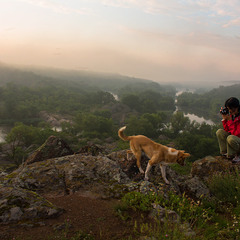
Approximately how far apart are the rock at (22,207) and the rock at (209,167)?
26.8 feet

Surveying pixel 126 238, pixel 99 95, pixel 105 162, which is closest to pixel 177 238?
pixel 126 238

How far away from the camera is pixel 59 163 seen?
8.98m

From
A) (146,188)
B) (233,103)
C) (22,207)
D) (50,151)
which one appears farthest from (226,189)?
(50,151)

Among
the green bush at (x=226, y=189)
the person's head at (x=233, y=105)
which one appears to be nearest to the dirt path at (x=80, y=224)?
the green bush at (x=226, y=189)

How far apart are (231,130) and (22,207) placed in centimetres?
864

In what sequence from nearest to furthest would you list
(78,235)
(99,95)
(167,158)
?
(78,235) → (167,158) → (99,95)

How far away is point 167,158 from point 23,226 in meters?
5.46

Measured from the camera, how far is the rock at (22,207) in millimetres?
A: 4842

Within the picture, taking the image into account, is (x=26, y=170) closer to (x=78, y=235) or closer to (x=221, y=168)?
(x=78, y=235)

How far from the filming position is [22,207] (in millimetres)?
5211

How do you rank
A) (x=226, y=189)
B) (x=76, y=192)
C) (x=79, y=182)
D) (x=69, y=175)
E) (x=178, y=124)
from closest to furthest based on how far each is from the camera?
(x=76, y=192)
(x=226, y=189)
(x=79, y=182)
(x=69, y=175)
(x=178, y=124)

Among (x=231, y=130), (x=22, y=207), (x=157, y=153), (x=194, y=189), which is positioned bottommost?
(x=194, y=189)

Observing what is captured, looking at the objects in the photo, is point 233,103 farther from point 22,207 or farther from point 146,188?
point 22,207

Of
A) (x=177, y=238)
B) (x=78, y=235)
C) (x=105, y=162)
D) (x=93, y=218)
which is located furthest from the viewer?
(x=105, y=162)
